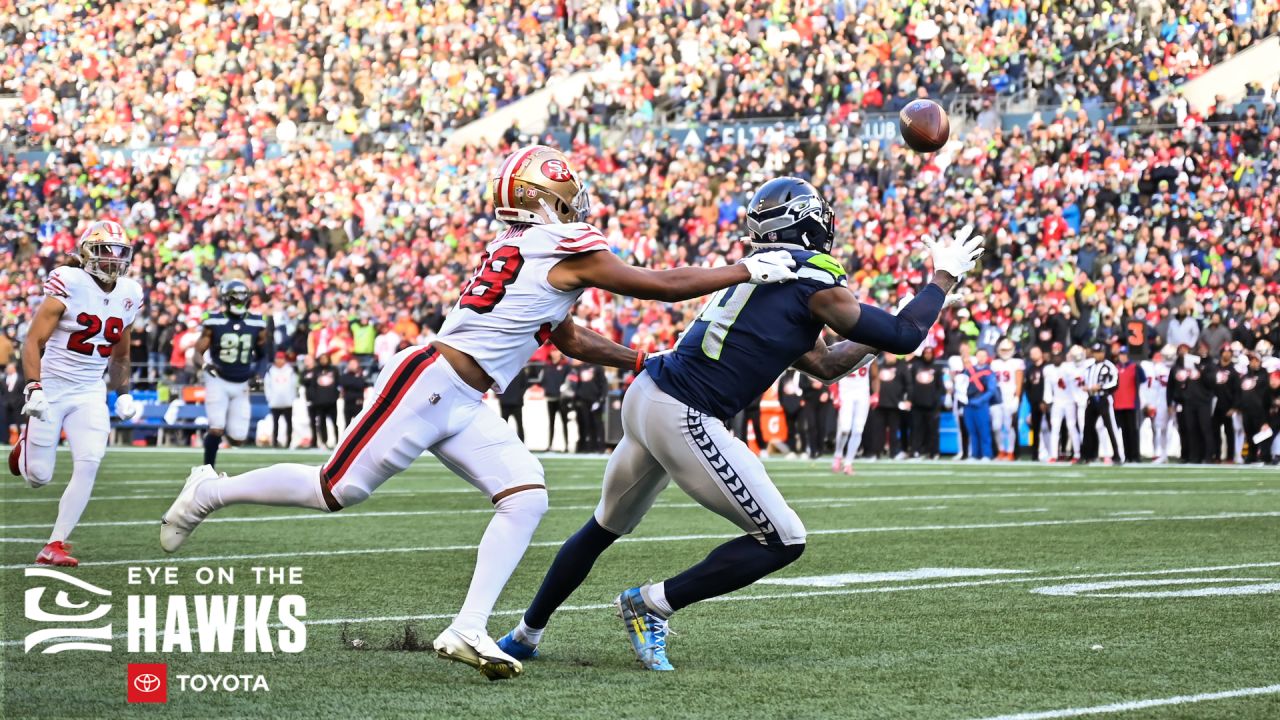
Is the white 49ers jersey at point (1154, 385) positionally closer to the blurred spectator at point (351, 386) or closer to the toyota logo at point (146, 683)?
the blurred spectator at point (351, 386)

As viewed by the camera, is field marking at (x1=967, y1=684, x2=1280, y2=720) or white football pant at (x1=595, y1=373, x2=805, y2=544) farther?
white football pant at (x1=595, y1=373, x2=805, y2=544)

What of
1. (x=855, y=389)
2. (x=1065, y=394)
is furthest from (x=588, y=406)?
(x=1065, y=394)

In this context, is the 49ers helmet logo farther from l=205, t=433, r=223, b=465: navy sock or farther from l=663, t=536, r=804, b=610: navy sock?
l=205, t=433, r=223, b=465: navy sock

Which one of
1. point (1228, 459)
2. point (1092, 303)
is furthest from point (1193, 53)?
point (1228, 459)

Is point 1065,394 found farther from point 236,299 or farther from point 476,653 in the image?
point 476,653

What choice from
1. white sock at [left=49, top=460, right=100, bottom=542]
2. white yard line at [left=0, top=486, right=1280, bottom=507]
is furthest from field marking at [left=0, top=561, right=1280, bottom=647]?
white yard line at [left=0, top=486, right=1280, bottom=507]

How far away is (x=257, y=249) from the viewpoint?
96.9 feet

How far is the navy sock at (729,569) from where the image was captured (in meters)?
5.75

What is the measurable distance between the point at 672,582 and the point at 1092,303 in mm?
16824

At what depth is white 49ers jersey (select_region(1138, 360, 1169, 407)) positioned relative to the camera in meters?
20.2

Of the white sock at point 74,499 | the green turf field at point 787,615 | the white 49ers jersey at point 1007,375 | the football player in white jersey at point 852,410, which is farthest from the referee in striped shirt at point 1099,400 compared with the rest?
the white sock at point 74,499

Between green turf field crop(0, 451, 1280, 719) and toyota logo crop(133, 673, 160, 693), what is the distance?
54 millimetres

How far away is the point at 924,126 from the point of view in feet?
23.3

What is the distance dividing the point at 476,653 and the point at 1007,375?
16386 mm
